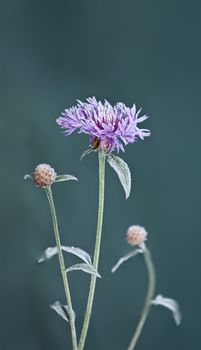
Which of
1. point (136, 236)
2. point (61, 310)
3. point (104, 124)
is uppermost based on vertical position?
point (104, 124)

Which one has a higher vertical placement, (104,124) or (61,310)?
(104,124)

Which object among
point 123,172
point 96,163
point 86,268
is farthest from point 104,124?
point 96,163

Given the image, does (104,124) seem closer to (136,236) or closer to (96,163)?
(136,236)

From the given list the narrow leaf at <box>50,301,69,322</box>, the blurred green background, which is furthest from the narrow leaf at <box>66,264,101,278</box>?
the blurred green background

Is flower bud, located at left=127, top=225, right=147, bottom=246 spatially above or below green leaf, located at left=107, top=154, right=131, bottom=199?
below

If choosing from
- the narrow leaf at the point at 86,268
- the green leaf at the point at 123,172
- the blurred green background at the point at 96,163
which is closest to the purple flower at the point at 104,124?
the green leaf at the point at 123,172

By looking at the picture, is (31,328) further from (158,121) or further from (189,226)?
(158,121)

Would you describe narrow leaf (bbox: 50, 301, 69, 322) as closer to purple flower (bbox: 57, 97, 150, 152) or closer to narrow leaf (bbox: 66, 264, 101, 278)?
narrow leaf (bbox: 66, 264, 101, 278)
